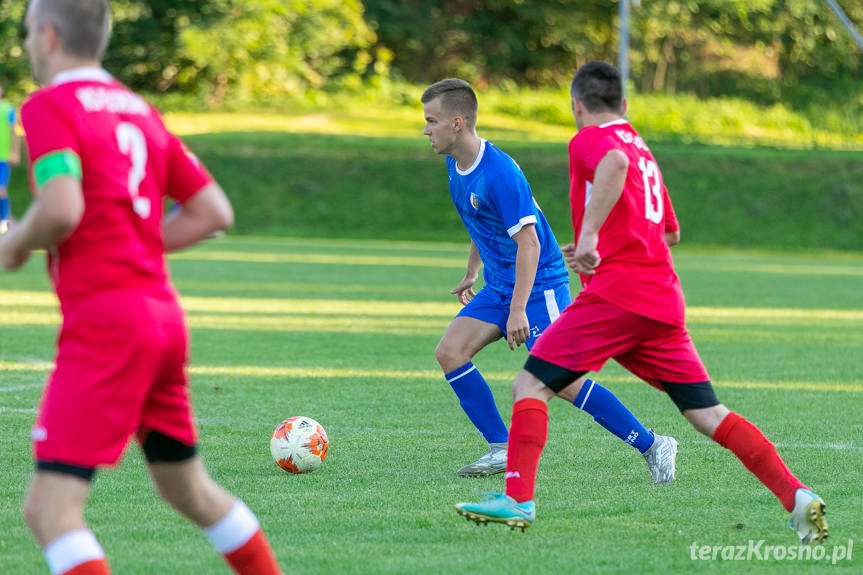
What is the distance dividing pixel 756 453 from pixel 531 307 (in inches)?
65.8

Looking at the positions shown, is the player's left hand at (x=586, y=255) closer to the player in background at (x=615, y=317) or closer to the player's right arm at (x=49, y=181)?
the player in background at (x=615, y=317)

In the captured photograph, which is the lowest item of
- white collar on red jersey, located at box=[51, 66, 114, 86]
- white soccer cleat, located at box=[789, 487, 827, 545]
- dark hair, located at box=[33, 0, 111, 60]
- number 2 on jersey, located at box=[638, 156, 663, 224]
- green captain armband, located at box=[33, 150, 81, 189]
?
white soccer cleat, located at box=[789, 487, 827, 545]

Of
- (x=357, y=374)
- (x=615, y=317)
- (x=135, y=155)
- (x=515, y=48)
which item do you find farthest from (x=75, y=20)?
(x=515, y=48)

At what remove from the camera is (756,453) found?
15.5 feet

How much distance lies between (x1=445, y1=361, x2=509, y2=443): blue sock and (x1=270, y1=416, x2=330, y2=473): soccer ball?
72 cm

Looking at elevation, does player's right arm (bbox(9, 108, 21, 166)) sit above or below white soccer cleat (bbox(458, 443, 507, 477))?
below

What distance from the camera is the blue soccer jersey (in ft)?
19.2

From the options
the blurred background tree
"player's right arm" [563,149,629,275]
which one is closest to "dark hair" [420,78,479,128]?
"player's right arm" [563,149,629,275]

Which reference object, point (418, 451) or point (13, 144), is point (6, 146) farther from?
point (418, 451)

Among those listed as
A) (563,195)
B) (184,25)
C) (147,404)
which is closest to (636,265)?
(147,404)

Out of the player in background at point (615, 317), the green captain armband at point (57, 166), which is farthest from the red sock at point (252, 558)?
the player in background at point (615, 317)

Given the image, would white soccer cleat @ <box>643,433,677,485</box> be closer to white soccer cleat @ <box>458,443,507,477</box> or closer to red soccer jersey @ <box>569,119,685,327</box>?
white soccer cleat @ <box>458,443,507,477</box>

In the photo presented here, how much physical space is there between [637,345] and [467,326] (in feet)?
5.25

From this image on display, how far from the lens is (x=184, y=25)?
39094 millimetres
